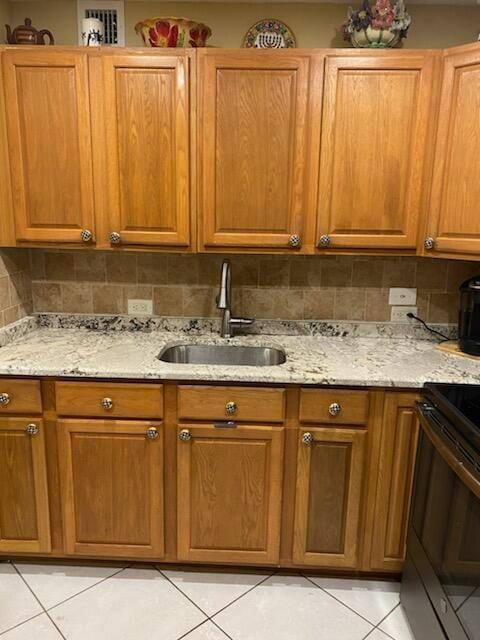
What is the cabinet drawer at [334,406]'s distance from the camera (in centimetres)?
175

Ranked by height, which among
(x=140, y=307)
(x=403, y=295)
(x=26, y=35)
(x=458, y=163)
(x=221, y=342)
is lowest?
(x=221, y=342)

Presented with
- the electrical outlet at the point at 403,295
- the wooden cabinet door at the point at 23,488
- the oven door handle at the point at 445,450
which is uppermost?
the electrical outlet at the point at 403,295

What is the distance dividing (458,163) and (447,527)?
133 cm

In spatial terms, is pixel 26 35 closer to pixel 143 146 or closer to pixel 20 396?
pixel 143 146

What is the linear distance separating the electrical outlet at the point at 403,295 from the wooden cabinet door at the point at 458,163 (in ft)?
1.23

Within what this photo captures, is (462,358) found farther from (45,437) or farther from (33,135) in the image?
(33,135)

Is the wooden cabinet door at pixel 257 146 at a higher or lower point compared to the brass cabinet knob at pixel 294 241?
higher

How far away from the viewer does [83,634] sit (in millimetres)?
1662

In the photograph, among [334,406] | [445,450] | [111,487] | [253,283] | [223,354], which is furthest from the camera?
[253,283]

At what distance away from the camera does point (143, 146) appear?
1899 millimetres

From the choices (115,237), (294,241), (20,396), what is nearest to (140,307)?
(115,237)

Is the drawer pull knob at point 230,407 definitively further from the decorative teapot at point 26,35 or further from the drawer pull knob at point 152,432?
the decorative teapot at point 26,35

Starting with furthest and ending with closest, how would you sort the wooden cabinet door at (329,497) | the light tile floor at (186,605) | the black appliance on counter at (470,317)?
the black appliance on counter at (470,317) < the wooden cabinet door at (329,497) < the light tile floor at (186,605)

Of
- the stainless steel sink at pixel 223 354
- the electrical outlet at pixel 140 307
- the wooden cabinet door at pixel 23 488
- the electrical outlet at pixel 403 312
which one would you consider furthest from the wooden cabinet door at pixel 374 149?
the wooden cabinet door at pixel 23 488
